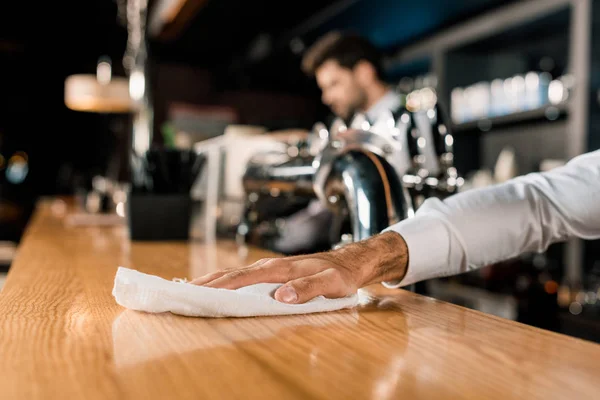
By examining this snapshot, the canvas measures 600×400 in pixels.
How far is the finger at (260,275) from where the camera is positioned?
2.50 ft

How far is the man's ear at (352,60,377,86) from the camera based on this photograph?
129 inches

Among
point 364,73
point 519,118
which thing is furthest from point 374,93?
point 519,118

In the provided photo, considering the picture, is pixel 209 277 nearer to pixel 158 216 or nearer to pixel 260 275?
pixel 260 275

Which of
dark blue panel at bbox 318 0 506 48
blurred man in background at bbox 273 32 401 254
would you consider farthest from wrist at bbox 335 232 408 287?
dark blue panel at bbox 318 0 506 48

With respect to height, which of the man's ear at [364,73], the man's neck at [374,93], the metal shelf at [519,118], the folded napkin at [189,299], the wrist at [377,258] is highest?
the man's ear at [364,73]

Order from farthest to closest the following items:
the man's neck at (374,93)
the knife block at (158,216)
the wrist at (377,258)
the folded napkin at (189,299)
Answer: the man's neck at (374,93) → the knife block at (158,216) → the wrist at (377,258) → the folded napkin at (189,299)

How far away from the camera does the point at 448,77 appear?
13.9 feet

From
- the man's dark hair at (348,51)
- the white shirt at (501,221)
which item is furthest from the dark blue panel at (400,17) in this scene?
the white shirt at (501,221)

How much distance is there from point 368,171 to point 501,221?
0.78 ft

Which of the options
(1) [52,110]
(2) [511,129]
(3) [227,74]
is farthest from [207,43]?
(1) [52,110]

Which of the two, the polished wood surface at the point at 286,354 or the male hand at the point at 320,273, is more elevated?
the male hand at the point at 320,273

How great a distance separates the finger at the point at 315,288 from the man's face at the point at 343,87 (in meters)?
2.59

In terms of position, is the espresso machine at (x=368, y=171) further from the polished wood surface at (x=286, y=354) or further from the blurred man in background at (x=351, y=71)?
the blurred man in background at (x=351, y=71)

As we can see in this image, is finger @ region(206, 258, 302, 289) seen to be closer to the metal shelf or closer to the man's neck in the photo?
the man's neck
